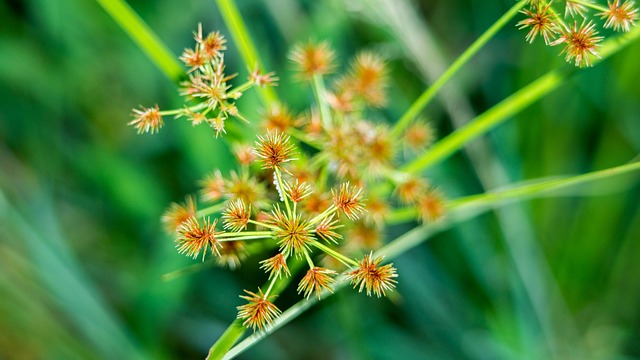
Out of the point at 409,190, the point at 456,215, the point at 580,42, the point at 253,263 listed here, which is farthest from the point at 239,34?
the point at 253,263

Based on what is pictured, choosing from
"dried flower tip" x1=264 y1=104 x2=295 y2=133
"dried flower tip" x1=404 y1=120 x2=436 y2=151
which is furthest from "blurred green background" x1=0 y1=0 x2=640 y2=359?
"dried flower tip" x1=264 y1=104 x2=295 y2=133

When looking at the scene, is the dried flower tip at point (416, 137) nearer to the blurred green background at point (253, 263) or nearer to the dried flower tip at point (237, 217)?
the blurred green background at point (253, 263)

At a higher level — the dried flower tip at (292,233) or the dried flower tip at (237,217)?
the dried flower tip at (237,217)

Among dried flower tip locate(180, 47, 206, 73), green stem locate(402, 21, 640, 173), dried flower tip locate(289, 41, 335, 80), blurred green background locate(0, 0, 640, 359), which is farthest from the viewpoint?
blurred green background locate(0, 0, 640, 359)

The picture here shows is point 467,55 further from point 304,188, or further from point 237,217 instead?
point 237,217

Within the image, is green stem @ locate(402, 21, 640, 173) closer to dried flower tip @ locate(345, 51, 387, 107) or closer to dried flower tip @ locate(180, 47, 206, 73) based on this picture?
dried flower tip @ locate(345, 51, 387, 107)

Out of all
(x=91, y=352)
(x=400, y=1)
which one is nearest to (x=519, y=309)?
(x=400, y=1)

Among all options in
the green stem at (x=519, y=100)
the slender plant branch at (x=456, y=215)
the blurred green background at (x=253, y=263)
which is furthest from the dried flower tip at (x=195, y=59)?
the blurred green background at (x=253, y=263)

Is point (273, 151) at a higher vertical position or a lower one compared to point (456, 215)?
lower

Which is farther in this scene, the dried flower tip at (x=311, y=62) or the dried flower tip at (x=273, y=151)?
the dried flower tip at (x=311, y=62)
